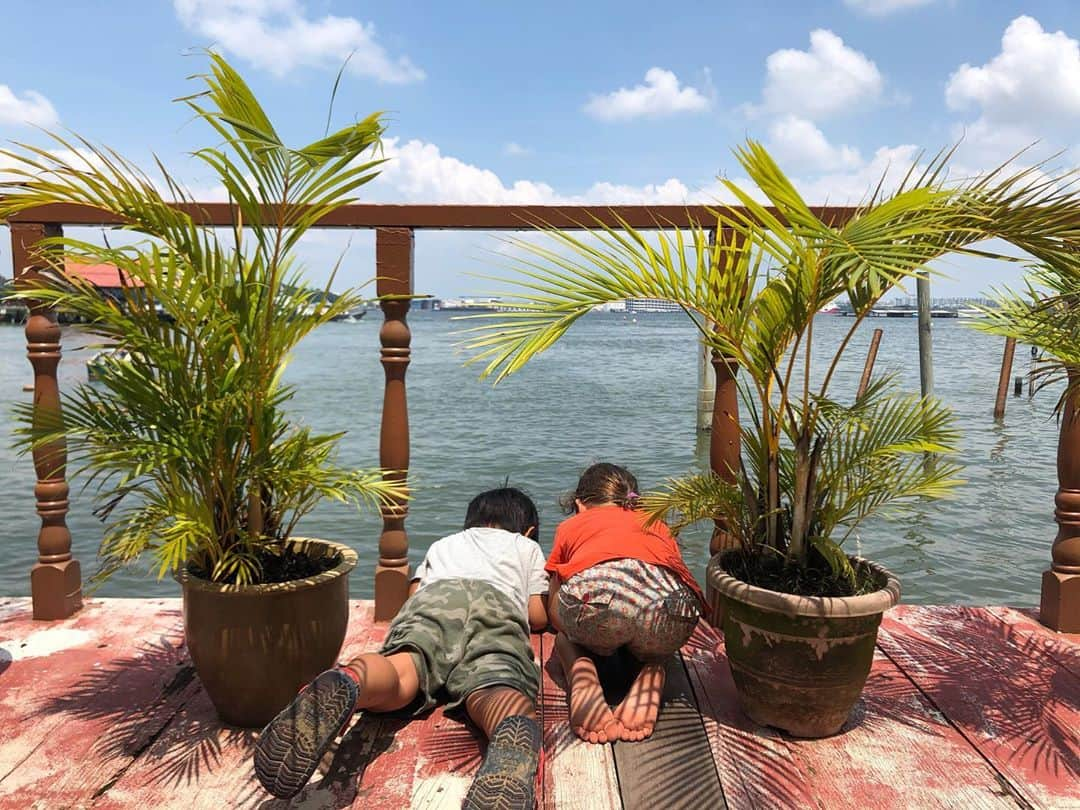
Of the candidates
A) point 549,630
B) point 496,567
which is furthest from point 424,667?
point 549,630

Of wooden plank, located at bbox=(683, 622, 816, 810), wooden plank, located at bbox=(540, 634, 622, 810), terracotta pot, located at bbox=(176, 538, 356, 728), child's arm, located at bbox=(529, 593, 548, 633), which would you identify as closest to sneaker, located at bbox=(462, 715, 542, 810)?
wooden plank, located at bbox=(540, 634, 622, 810)

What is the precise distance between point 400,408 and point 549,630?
1047mm

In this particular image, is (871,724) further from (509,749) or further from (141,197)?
(141,197)

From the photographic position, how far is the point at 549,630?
3223 millimetres

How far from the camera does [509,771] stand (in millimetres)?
1986

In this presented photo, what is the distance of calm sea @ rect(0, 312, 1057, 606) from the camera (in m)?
8.16

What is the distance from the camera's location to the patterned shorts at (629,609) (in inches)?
104

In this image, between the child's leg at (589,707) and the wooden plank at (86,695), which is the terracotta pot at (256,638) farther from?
the child's leg at (589,707)

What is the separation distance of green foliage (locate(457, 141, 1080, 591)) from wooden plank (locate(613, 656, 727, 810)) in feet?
1.94

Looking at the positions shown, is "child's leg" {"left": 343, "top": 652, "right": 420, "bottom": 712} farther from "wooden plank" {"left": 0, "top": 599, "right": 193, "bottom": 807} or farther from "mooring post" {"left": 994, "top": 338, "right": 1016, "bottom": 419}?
"mooring post" {"left": 994, "top": 338, "right": 1016, "bottom": 419}

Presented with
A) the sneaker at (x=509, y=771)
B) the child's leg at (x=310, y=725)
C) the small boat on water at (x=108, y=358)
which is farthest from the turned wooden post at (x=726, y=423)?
the small boat on water at (x=108, y=358)

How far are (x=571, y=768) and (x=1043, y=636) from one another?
2122mm

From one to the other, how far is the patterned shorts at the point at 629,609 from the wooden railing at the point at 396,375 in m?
0.55

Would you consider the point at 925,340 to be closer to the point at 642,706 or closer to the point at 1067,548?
the point at 1067,548
